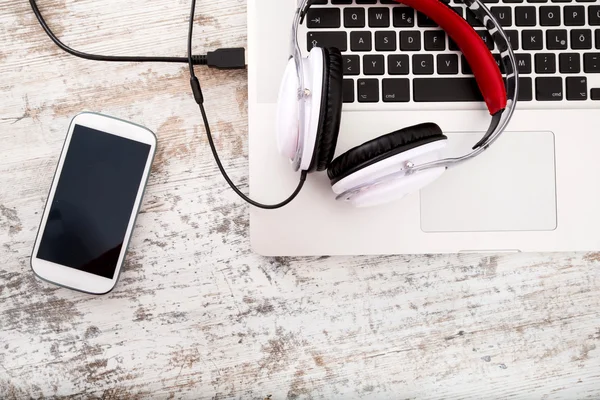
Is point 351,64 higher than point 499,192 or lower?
higher

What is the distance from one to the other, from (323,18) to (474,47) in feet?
0.53

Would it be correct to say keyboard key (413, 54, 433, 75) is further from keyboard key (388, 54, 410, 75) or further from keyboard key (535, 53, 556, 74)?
keyboard key (535, 53, 556, 74)

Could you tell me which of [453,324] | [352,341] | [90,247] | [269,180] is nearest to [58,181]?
[90,247]

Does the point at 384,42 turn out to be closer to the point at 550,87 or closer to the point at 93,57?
the point at 550,87

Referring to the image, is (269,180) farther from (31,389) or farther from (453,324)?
(31,389)

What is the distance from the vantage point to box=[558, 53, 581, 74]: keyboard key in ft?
1.82

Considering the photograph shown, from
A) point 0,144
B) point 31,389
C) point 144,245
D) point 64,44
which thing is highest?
point 64,44

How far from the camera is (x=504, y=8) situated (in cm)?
56

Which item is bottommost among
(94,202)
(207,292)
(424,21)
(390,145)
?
(207,292)

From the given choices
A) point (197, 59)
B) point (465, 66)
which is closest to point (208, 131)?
point (197, 59)

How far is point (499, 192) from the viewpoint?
0.57m

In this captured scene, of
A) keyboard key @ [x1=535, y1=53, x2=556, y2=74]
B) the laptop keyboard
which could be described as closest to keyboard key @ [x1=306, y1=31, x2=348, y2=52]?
the laptop keyboard

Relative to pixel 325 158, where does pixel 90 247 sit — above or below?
below

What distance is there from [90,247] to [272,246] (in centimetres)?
22
